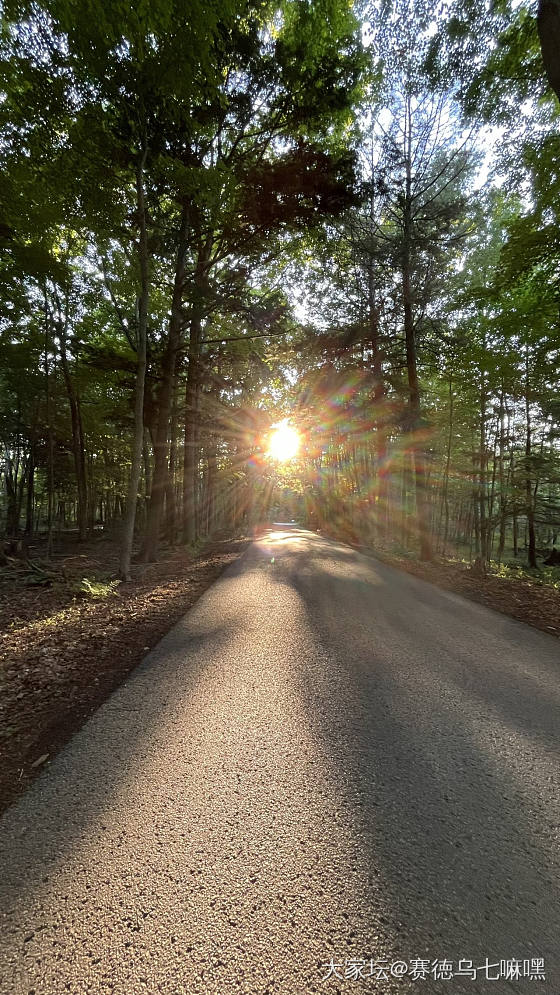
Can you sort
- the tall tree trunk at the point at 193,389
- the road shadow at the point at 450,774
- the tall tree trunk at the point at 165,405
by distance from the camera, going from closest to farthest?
the road shadow at the point at 450,774, the tall tree trunk at the point at 165,405, the tall tree trunk at the point at 193,389

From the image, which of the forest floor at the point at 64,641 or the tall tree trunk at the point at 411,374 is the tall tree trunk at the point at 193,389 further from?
the tall tree trunk at the point at 411,374

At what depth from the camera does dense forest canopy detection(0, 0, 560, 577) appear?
586cm

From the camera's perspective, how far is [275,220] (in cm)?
816

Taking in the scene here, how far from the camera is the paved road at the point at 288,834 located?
1174 mm

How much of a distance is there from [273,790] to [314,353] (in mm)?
11660

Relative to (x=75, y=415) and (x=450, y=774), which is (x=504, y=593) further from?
(x=75, y=415)

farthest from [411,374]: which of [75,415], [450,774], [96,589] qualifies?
[75,415]

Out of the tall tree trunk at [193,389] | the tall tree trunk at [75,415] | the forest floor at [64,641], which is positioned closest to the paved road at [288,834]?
the forest floor at [64,641]

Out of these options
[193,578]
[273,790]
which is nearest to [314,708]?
[273,790]

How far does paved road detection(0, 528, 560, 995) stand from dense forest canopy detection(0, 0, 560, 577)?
18.0 feet

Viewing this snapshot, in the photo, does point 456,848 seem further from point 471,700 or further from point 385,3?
point 385,3

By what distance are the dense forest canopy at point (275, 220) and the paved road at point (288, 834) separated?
548cm

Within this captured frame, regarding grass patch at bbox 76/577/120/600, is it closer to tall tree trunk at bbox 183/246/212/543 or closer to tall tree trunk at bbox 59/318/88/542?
tall tree trunk at bbox 183/246/212/543

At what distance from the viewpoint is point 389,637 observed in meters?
4.10
